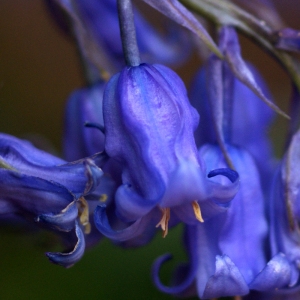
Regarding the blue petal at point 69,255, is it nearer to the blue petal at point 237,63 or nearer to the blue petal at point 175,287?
the blue petal at point 175,287

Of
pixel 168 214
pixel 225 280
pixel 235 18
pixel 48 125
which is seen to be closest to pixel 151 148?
pixel 168 214

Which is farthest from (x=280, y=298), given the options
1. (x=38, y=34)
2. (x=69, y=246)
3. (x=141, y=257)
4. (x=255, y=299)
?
(x=38, y=34)

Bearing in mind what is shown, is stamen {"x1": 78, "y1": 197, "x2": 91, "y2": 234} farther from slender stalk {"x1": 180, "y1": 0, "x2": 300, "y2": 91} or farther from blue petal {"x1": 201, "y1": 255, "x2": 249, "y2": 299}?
slender stalk {"x1": 180, "y1": 0, "x2": 300, "y2": 91}

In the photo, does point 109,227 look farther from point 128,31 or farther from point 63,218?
point 128,31

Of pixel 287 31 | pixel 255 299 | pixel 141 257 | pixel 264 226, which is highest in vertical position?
pixel 287 31

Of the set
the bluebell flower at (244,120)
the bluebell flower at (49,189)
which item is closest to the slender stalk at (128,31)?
the bluebell flower at (49,189)

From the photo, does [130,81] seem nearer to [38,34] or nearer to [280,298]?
[280,298]
